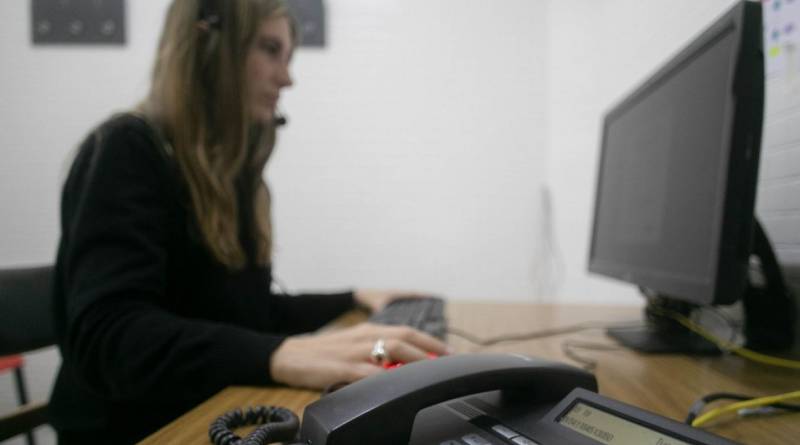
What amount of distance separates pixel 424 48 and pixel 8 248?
6.39 feet

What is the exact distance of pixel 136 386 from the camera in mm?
469

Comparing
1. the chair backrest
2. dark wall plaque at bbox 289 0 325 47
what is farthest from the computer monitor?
dark wall plaque at bbox 289 0 325 47

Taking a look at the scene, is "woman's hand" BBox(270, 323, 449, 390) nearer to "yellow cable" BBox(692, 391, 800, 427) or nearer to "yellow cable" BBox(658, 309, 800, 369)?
"yellow cable" BBox(692, 391, 800, 427)

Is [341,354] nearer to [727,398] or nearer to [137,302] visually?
[137,302]

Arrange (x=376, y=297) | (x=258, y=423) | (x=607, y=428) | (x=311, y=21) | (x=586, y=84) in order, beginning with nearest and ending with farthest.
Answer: (x=607, y=428) < (x=258, y=423) < (x=376, y=297) < (x=586, y=84) < (x=311, y=21)

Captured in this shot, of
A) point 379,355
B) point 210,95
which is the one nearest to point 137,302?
point 379,355

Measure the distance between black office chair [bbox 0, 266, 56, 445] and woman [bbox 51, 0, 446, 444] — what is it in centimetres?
15

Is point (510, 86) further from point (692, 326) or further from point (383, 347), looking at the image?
point (383, 347)

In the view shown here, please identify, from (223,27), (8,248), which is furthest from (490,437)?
(8,248)

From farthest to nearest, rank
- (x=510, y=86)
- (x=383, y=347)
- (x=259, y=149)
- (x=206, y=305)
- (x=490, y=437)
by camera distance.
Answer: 1. (x=510, y=86)
2. (x=259, y=149)
3. (x=206, y=305)
4. (x=383, y=347)
5. (x=490, y=437)

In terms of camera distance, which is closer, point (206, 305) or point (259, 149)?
point (206, 305)

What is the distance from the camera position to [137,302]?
0.51m

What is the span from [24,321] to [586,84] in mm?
1706

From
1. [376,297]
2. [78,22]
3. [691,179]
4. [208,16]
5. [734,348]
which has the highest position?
[78,22]
